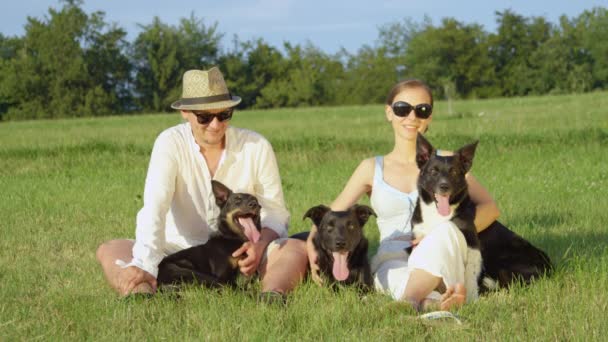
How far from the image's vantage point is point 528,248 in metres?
5.39

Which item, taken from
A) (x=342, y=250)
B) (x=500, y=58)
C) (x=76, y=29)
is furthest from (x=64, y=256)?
(x=500, y=58)

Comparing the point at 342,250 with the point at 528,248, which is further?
the point at 528,248

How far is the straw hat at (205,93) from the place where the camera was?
5.46 m

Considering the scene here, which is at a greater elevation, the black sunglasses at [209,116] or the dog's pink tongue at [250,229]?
the black sunglasses at [209,116]

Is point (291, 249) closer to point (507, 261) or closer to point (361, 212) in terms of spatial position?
point (361, 212)

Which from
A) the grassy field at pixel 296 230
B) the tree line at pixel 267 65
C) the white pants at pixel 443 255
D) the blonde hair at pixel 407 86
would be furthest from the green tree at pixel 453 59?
the white pants at pixel 443 255

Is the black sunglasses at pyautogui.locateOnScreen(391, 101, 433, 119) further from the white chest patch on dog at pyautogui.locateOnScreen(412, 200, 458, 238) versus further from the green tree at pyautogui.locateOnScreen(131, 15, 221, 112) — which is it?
the green tree at pyautogui.locateOnScreen(131, 15, 221, 112)

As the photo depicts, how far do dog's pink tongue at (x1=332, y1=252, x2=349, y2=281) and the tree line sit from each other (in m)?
61.7

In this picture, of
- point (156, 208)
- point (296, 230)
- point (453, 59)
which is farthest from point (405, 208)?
point (453, 59)

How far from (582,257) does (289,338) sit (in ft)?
9.23

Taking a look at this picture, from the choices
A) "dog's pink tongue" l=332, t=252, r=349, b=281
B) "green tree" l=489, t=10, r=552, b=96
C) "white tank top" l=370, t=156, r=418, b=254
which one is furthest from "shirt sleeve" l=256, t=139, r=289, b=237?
"green tree" l=489, t=10, r=552, b=96

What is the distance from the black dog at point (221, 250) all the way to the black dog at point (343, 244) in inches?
20.6

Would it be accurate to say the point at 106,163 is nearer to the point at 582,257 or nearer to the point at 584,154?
the point at 584,154

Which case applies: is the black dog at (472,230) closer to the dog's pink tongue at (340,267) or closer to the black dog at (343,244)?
the black dog at (343,244)
